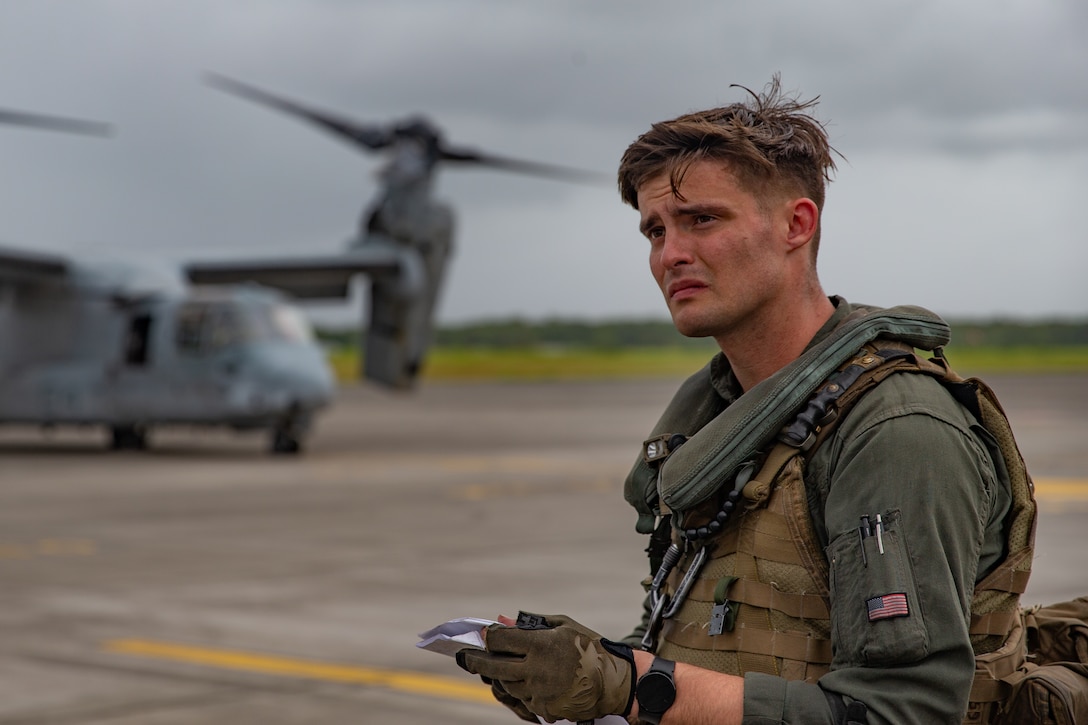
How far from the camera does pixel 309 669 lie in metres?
6.77

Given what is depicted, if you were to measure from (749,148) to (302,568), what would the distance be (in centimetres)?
836

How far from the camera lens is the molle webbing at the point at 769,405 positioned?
2.18 metres

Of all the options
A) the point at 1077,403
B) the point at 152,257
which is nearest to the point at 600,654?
the point at 152,257

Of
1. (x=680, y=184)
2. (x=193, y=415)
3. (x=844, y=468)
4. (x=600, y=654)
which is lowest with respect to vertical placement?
(x=600, y=654)

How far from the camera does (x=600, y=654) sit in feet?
6.70

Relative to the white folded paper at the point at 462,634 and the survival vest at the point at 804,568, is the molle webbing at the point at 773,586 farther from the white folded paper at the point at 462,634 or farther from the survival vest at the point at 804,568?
the white folded paper at the point at 462,634

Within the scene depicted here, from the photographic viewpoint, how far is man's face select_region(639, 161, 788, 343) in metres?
2.23

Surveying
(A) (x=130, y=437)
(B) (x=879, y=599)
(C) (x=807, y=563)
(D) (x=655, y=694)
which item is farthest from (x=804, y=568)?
(A) (x=130, y=437)

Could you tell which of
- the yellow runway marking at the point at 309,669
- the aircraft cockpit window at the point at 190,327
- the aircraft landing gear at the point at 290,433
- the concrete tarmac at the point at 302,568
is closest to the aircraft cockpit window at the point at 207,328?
the aircraft cockpit window at the point at 190,327

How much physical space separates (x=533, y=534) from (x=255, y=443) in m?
15.0

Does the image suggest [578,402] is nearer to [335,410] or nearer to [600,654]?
[335,410]

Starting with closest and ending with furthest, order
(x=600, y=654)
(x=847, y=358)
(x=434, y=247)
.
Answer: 1. (x=600, y=654)
2. (x=847, y=358)
3. (x=434, y=247)

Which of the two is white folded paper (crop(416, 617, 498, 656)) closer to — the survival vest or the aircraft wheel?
the survival vest

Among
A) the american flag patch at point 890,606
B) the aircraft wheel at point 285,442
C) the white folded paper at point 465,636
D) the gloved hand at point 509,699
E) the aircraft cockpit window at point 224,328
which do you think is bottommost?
the gloved hand at point 509,699
